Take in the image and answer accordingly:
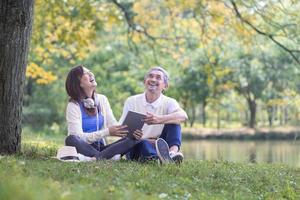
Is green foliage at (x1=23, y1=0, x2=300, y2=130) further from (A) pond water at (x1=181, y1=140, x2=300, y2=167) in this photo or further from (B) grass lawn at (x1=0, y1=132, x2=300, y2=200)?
(B) grass lawn at (x1=0, y1=132, x2=300, y2=200)

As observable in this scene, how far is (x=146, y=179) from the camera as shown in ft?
17.1

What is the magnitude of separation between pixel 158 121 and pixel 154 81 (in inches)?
23.0

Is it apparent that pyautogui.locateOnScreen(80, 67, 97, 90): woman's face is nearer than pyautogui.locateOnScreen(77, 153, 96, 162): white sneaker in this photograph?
No

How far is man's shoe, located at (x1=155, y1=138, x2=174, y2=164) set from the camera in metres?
6.23

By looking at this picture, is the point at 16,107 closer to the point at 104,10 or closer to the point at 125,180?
the point at 125,180

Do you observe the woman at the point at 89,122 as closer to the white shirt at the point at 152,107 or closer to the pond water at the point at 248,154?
the white shirt at the point at 152,107

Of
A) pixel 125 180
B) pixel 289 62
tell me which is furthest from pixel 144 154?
pixel 289 62

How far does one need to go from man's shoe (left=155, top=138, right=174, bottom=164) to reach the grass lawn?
0.36 feet

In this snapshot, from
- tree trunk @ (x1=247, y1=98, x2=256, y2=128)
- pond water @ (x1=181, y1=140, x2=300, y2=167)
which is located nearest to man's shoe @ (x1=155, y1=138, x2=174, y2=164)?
pond water @ (x1=181, y1=140, x2=300, y2=167)

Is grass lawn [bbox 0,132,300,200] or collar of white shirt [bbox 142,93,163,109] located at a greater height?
collar of white shirt [bbox 142,93,163,109]

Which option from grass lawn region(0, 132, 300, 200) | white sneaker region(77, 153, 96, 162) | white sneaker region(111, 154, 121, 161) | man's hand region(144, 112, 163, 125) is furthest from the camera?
white sneaker region(111, 154, 121, 161)

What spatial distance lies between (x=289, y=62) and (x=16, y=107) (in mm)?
23877

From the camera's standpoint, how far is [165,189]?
4.96 m

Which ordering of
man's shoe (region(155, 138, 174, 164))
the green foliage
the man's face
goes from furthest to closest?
the green foliage
the man's face
man's shoe (region(155, 138, 174, 164))
